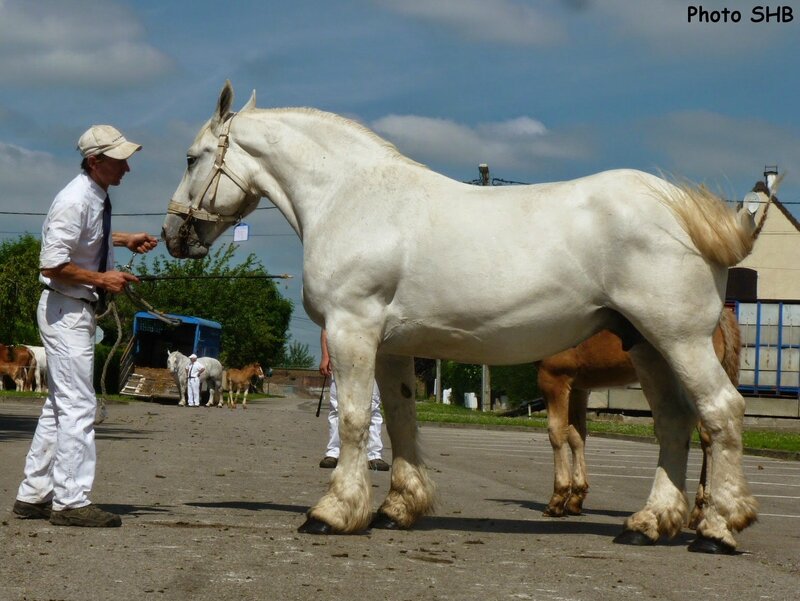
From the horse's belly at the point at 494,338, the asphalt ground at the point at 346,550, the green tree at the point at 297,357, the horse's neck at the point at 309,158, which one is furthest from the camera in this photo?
the green tree at the point at 297,357

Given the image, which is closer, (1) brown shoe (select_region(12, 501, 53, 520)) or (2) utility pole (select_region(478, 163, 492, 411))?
(1) brown shoe (select_region(12, 501, 53, 520))

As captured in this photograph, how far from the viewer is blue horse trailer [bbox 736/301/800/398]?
124 ft

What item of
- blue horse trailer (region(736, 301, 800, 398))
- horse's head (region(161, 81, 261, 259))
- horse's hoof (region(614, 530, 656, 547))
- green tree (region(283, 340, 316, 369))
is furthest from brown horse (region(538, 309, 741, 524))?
green tree (region(283, 340, 316, 369))

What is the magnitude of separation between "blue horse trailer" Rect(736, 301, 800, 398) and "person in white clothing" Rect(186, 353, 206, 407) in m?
19.7

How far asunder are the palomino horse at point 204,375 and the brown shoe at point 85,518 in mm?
40731

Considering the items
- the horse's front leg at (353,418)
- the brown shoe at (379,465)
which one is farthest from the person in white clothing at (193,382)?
the horse's front leg at (353,418)

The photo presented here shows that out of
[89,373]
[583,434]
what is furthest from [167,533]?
[583,434]

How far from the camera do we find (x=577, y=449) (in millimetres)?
9828

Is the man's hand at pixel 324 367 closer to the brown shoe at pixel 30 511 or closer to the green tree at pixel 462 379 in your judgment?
the brown shoe at pixel 30 511

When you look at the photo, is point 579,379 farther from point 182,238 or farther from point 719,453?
point 182,238

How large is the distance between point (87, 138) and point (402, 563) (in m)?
3.36

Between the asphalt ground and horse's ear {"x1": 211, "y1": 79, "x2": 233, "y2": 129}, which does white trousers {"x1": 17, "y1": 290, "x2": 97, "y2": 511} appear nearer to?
the asphalt ground

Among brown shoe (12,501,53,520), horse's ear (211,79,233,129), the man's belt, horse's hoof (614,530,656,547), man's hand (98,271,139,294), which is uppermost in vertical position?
horse's ear (211,79,233,129)

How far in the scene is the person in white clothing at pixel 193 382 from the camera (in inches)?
1814
